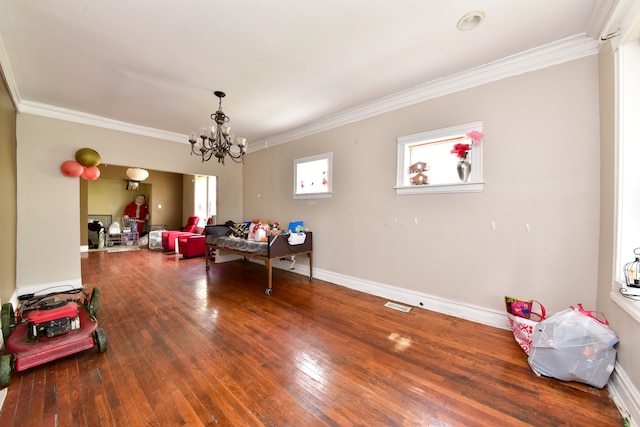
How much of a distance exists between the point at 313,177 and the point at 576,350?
3661 mm

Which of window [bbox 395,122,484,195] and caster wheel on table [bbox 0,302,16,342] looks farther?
window [bbox 395,122,484,195]

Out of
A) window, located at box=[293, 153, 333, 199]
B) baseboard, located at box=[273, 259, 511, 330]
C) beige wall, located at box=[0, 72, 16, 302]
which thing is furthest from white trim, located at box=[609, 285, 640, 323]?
beige wall, located at box=[0, 72, 16, 302]

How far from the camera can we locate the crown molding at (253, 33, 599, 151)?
209 centimetres

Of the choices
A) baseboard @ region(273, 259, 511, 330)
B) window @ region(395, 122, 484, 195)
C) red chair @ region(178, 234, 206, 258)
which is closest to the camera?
baseboard @ region(273, 259, 511, 330)

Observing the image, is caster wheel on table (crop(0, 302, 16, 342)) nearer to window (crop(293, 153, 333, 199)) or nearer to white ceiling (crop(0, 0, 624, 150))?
white ceiling (crop(0, 0, 624, 150))

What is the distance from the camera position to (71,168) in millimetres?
3562

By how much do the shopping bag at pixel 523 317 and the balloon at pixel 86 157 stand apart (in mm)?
5663

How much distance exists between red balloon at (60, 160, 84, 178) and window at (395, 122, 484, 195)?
465 centimetres

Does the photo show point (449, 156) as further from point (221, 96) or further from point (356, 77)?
point (221, 96)

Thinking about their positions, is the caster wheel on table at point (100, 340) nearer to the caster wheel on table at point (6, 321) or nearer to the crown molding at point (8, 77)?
the caster wheel on table at point (6, 321)

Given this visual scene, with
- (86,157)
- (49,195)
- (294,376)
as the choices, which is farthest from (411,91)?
(49,195)

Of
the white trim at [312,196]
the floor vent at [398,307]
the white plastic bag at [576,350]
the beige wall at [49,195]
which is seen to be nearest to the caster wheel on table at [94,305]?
the beige wall at [49,195]

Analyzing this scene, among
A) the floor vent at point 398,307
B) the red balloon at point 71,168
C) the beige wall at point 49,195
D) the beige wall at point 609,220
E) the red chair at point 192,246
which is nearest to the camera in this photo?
the beige wall at point 609,220

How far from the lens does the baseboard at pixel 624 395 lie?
4.42 feet
